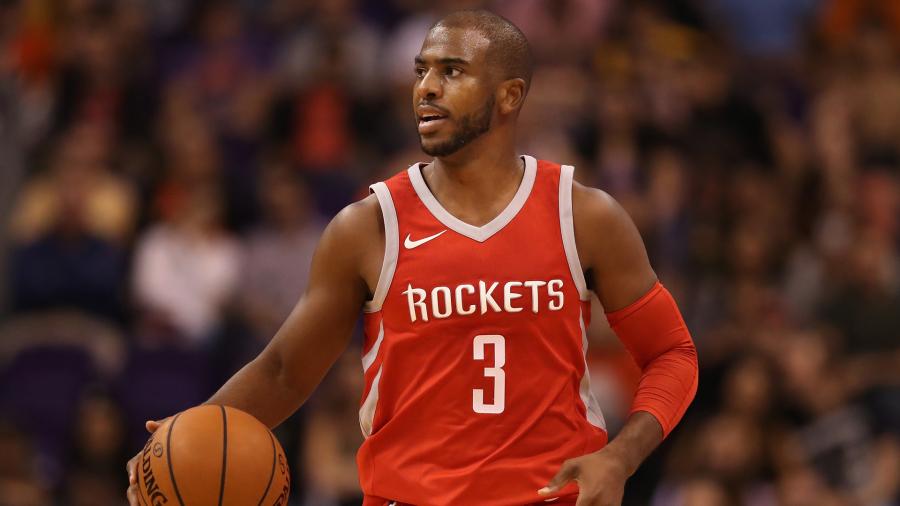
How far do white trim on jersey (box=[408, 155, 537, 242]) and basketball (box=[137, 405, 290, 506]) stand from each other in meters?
0.92

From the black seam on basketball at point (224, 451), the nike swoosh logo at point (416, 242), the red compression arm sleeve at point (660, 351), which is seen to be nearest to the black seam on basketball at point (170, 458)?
the black seam on basketball at point (224, 451)

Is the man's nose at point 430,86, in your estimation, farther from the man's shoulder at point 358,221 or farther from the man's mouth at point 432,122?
the man's shoulder at point 358,221

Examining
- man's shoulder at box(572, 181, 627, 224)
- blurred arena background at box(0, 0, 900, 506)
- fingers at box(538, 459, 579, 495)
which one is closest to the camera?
fingers at box(538, 459, 579, 495)

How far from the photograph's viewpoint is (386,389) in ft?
16.7

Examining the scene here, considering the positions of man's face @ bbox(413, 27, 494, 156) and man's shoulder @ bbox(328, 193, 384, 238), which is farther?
man's shoulder @ bbox(328, 193, 384, 238)

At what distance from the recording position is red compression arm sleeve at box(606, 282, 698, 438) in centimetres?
507

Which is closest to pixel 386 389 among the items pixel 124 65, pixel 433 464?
pixel 433 464

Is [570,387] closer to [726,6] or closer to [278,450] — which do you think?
[278,450]

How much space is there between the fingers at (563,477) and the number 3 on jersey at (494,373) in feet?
1.25

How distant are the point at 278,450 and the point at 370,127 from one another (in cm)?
758

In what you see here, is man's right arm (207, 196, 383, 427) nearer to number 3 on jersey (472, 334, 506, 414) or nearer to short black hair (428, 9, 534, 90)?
number 3 on jersey (472, 334, 506, 414)

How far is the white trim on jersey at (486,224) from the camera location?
5.06m

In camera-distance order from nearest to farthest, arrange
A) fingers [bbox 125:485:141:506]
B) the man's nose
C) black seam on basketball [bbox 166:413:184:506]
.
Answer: black seam on basketball [bbox 166:413:184:506], fingers [bbox 125:485:141:506], the man's nose

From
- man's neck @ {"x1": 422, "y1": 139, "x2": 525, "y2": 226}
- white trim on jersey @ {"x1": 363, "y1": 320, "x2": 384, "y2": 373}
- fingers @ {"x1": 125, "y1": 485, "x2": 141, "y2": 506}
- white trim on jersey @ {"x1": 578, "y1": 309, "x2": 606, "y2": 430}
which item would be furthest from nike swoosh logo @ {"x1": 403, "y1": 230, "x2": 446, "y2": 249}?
fingers @ {"x1": 125, "y1": 485, "x2": 141, "y2": 506}
